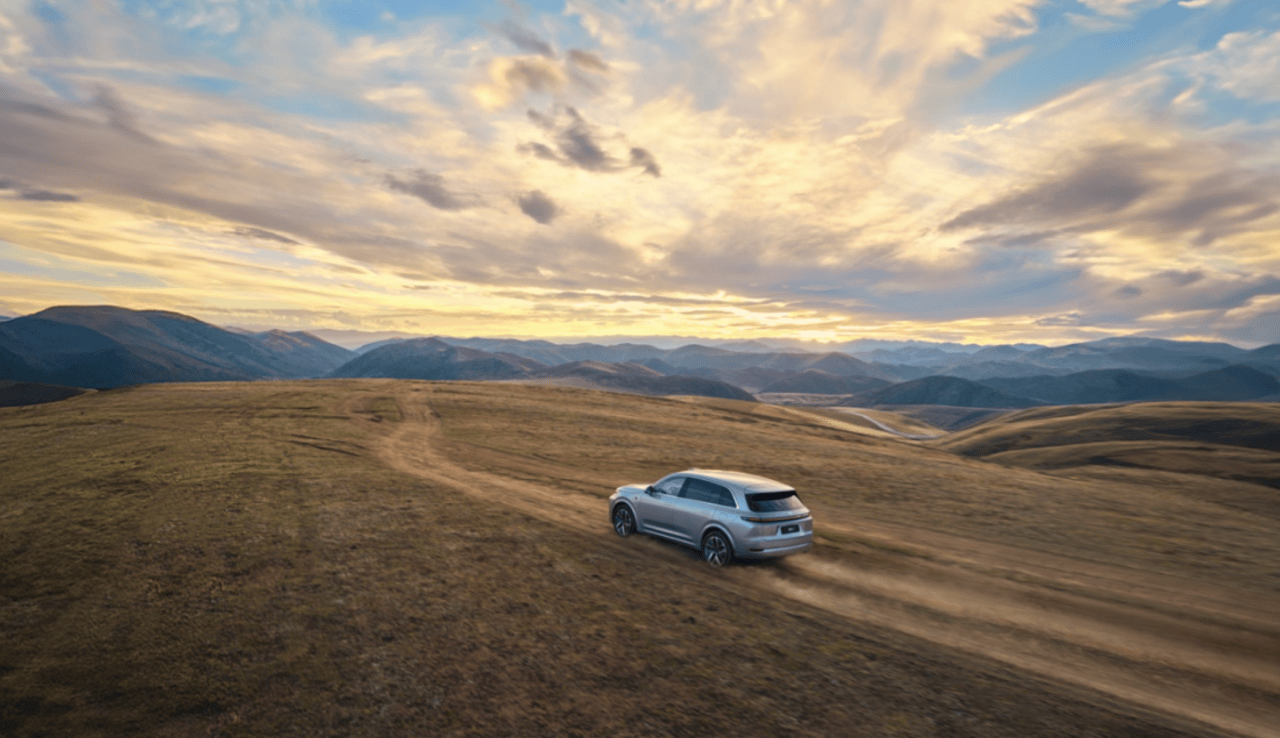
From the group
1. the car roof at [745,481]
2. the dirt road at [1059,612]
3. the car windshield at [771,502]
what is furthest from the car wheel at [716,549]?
the car roof at [745,481]

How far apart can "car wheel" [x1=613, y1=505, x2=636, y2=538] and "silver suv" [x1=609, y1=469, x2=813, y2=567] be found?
0.75 meters

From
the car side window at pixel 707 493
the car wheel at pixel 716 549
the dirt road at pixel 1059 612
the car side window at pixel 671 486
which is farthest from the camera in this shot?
the car side window at pixel 671 486

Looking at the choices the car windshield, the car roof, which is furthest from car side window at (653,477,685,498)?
the car windshield

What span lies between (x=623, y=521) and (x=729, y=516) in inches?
162

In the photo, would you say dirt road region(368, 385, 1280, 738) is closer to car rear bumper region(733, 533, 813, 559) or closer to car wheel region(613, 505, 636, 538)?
car wheel region(613, 505, 636, 538)

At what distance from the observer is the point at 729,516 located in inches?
546

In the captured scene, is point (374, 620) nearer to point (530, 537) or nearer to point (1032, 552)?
point (530, 537)

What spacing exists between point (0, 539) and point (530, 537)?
12960 mm

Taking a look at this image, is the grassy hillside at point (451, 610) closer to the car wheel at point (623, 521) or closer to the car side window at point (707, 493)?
the car wheel at point (623, 521)

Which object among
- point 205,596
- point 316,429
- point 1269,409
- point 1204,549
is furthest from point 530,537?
point 1269,409

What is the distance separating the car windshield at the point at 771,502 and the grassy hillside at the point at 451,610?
5.59 feet

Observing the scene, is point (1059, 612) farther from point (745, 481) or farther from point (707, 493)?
point (707, 493)

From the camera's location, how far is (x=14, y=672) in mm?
8172

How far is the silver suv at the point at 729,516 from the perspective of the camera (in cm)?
1358
